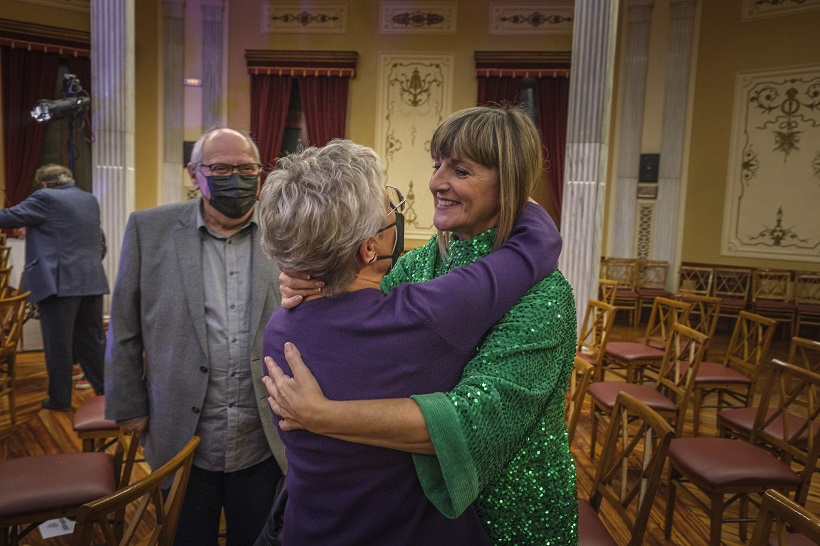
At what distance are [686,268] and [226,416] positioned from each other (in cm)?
752

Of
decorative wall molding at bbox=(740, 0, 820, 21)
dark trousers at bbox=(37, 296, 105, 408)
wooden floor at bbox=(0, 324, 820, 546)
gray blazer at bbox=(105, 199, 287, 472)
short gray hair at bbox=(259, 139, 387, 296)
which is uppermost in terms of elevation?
decorative wall molding at bbox=(740, 0, 820, 21)

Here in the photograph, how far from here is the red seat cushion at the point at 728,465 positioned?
2.27 meters

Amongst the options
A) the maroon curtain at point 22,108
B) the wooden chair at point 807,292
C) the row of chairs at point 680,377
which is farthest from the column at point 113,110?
the wooden chair at point 807,292

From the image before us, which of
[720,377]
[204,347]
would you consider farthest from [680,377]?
[204,347]

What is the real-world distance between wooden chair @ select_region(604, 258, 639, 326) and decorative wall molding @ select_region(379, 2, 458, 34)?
4.11m

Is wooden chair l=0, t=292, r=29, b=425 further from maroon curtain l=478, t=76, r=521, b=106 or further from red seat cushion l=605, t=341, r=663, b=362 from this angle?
maroon curtain l=478, t=76, r=521, b=106

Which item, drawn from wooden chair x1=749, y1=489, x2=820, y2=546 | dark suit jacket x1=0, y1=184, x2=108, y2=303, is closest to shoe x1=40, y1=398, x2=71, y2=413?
dark suit jacket x1=0, y1=184, x2=108, y2=303

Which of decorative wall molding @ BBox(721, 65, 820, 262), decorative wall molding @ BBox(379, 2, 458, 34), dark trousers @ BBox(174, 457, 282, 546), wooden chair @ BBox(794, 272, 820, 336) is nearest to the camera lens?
dark trousers @ BBox(174, 457, 282, 546)

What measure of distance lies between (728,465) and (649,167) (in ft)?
21.4

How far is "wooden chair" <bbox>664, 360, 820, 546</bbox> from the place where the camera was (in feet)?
7.39

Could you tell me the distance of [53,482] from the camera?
188 cm

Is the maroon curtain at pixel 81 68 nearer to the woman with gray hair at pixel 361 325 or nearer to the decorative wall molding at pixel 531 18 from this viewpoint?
the decorative wall molding at pixel 531 18

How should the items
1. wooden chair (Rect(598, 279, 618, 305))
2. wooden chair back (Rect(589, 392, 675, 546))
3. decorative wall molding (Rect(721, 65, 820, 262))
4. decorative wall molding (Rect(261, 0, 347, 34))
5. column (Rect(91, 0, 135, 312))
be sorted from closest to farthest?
wooden chair back (Rect(589, 392, 675, 546)), column (Rect(91, 0, 135, 312)), wooden chair (Rect(598, 279, 618, 305)), decorative wall molding (Rect(721, 65, 820, 262)), decorative wall molding (Rect(261, 0, 347, 34))

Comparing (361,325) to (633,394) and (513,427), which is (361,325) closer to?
(513,427)
